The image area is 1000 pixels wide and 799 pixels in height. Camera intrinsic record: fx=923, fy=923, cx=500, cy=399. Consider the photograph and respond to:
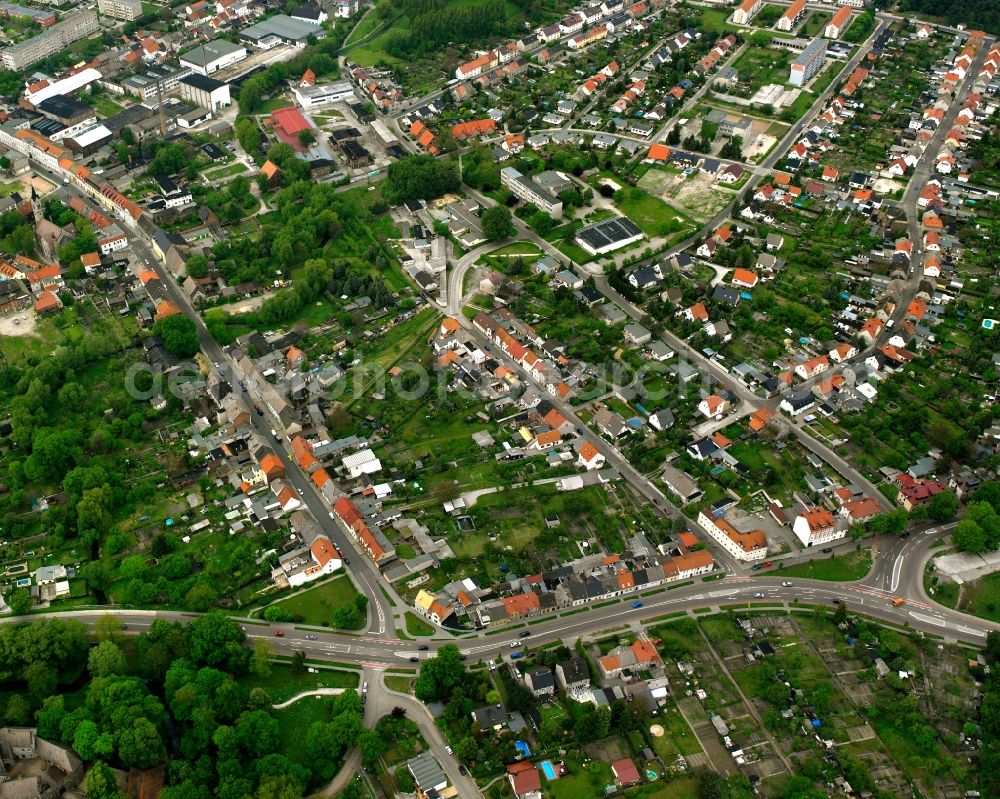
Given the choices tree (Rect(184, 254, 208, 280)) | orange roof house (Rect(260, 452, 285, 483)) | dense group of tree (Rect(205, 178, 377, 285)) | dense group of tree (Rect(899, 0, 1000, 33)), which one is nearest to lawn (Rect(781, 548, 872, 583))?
orange roof house (Rect(260, 452, 285, 483))

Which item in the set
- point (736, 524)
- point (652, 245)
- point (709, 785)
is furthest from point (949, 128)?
point (709, 785)

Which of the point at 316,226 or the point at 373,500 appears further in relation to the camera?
the point at 316,226

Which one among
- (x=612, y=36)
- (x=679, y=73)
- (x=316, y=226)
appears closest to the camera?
(x=316, y=226)

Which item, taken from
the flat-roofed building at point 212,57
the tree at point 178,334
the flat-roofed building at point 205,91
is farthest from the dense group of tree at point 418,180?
the flat-roofed building at point 212,57

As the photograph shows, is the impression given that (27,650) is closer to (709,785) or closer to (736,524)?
(709,785)

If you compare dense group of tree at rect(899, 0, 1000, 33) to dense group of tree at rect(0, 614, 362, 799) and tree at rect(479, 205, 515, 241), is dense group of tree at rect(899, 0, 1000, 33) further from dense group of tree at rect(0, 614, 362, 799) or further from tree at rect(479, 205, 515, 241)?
dense group of tree at rect(0, 614, 362, 799)

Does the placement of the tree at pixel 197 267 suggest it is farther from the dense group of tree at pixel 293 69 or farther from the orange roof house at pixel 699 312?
the orange roof house at pixel 699 312
